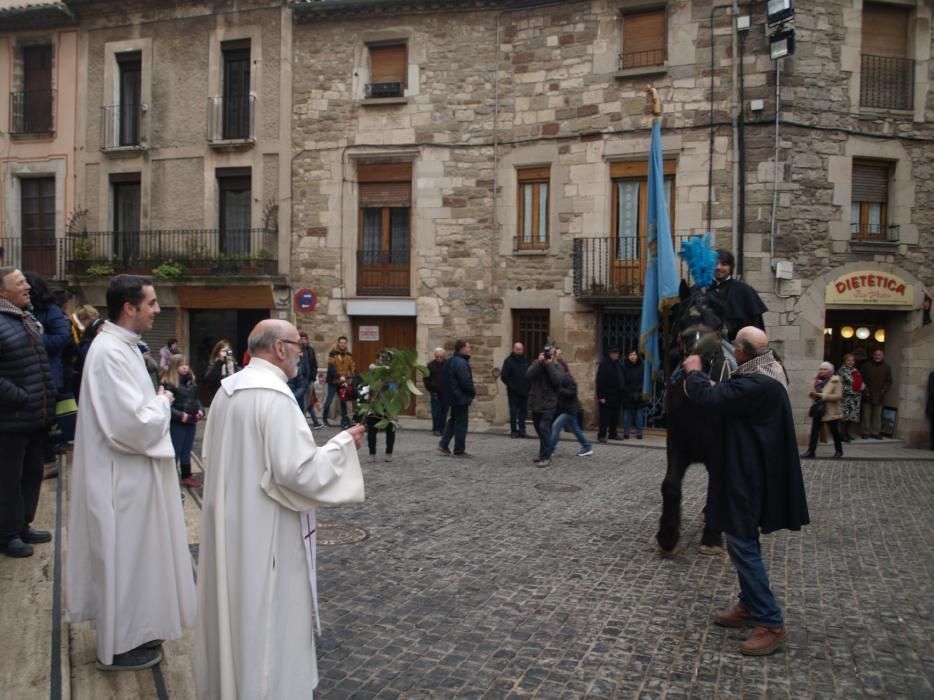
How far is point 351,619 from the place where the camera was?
482 cm

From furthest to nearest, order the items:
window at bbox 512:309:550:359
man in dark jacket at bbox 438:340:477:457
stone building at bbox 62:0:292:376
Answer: stone building at bbox 62:0:292:376, window at bbox 512:309:550:359, man in dark jacket at bbox 438:340:477:457

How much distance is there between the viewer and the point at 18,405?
5066mm

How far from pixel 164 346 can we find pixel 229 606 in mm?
17550

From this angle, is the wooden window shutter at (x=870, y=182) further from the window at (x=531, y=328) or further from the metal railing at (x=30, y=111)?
the metal railing at (x=30, y=111)

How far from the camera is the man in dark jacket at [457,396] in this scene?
11594 millimetres

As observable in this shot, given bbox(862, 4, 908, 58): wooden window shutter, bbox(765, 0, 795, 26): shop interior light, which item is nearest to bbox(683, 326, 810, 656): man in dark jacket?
bbox(765, 0, 795, 26): shop interior light

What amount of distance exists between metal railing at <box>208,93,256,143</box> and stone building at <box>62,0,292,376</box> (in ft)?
0.10

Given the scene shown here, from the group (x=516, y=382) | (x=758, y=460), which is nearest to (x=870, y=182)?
(x=516, y=382)

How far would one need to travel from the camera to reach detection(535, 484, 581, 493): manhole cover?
910 cm

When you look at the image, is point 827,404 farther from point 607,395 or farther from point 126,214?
point 126,214

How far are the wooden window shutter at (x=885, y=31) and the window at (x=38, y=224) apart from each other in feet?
63.5

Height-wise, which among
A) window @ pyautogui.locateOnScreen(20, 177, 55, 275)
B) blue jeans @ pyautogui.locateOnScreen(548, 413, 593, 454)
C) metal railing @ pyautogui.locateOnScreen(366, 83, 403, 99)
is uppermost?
metal railing @ pyautogui.locateOnScreen(366, 83, 403, 99)

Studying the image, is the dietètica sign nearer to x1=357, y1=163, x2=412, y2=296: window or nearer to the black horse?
x1=357, y1=163, x2=412, y2=296: window

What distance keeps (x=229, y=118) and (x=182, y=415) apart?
42.4 feet
